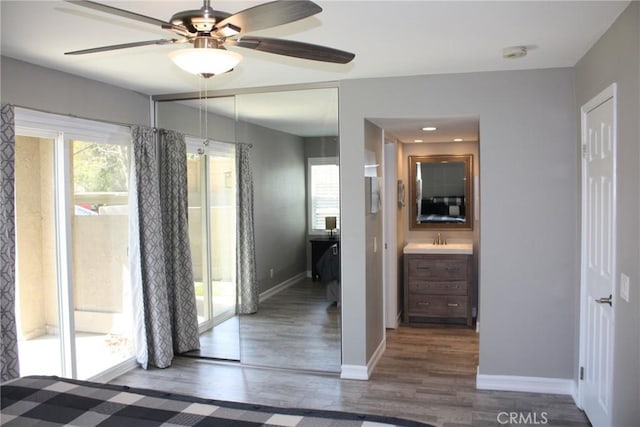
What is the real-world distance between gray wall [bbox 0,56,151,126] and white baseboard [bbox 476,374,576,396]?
365 cm

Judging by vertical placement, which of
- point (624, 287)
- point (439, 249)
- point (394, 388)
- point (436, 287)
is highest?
point (624, 287)

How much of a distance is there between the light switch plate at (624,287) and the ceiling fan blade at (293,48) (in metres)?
1.75

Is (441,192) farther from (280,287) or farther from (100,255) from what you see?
(100,255)

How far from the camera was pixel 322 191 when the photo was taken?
4.42 m

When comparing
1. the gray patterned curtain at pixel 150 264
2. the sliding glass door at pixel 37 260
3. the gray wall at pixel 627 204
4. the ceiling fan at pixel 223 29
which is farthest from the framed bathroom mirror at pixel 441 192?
the ceiling fan at pixel 223 29

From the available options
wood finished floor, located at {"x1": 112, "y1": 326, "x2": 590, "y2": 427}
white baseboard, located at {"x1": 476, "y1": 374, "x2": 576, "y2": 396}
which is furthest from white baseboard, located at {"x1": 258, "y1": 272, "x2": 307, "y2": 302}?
white baseboard, located at {"x1": 476, "y1": 374, "x2": 576, "y2": 396}

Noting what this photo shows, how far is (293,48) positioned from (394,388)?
292cm

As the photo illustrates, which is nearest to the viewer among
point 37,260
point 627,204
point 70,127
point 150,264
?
point 627,204

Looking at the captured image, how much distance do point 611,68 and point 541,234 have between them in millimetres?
1433

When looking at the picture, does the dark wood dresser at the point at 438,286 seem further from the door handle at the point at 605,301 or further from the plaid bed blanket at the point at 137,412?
the plaid bed blanket at the point at 137,412

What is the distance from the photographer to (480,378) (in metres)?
4.03

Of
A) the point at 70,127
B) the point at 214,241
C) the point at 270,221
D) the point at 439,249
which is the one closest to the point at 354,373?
the point at 270,221

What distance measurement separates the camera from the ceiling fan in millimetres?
1654

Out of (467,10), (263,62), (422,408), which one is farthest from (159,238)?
(467,10)
